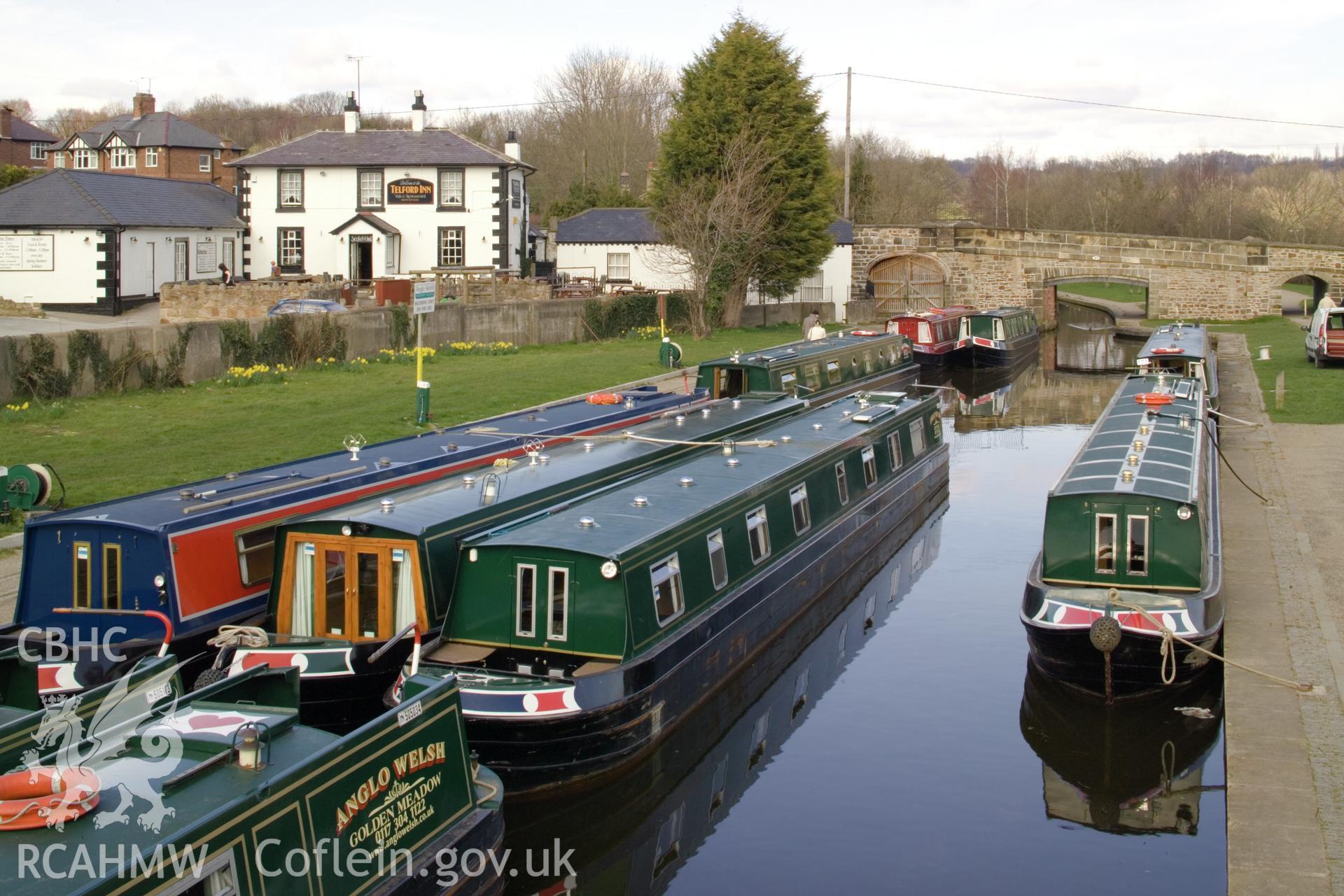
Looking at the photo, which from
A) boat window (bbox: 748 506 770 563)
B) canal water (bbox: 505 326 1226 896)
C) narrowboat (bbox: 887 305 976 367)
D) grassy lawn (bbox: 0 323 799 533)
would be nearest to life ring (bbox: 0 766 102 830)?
canal water (bbox: 505 326 1226 896)

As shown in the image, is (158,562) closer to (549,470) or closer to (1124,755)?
(549,470)

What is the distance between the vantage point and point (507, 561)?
10797 millimetres

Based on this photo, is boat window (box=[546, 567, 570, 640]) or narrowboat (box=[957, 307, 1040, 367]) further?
narrowboat (box=[957, 307, 1040, 367])

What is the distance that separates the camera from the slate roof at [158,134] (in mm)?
57594

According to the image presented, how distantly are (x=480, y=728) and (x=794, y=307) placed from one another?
39.1 metres

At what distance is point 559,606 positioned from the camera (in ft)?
35.2

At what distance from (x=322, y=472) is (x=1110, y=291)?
63552 mm

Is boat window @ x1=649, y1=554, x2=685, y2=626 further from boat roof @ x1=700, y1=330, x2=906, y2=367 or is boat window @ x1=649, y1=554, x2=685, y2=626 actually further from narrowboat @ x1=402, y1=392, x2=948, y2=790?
boat roof @ x1=700, y1=330, x2=906, y2=367

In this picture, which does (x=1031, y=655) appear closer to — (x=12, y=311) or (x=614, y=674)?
(x=614, y=674)

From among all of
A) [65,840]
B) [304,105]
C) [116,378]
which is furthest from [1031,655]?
[304,105]

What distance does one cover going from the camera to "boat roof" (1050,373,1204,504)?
1334 cm

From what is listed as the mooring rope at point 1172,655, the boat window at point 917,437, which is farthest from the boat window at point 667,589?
the boat window at point 917,437

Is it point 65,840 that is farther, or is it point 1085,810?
point 1085,810

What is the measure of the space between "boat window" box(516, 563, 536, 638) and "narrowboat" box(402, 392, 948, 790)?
1cm
